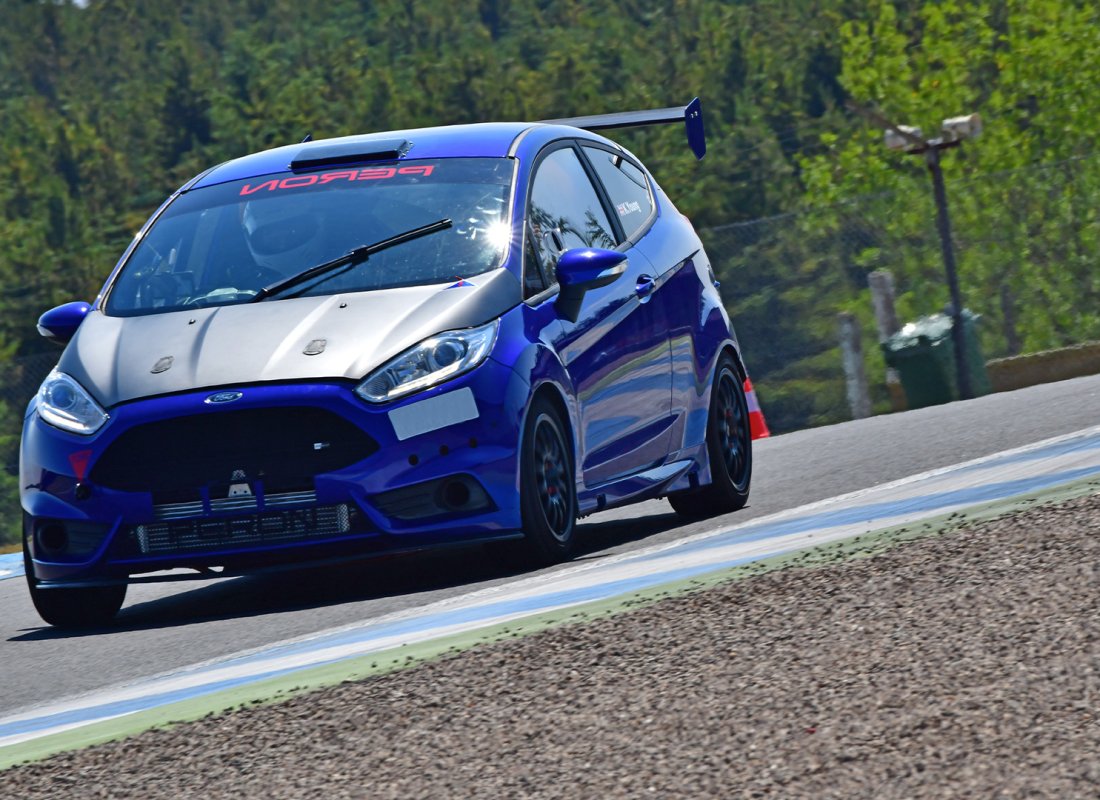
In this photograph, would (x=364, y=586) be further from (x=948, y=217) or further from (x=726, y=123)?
(x=726, y=123)

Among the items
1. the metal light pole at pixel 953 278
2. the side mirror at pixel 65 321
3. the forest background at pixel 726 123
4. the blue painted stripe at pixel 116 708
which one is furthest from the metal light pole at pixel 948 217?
the blue painted stripe at pixel 116 708

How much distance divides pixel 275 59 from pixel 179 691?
341 feet

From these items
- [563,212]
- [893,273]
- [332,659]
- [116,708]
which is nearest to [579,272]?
[563,212]

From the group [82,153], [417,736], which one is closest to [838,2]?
[82,153]

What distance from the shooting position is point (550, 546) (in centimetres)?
738

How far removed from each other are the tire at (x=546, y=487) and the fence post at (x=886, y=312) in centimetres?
1568

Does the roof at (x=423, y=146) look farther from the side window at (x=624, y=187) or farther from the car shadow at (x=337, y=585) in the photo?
the car shadow at (x=337, y=585)

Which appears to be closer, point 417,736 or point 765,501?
point 417,736

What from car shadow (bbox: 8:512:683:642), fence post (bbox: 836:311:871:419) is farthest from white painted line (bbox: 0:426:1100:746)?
fence post (bbox: 836:311:871:419)

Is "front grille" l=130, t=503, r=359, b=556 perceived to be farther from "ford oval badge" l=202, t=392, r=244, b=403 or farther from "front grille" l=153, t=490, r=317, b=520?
"ford oval badge" l=202, t=392, r=244, b=403

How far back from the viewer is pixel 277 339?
720 cm

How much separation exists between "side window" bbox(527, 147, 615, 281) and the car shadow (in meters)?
1.13

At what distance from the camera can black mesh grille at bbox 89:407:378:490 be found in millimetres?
7008

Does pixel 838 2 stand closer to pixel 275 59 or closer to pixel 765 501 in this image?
pixel 275 59
